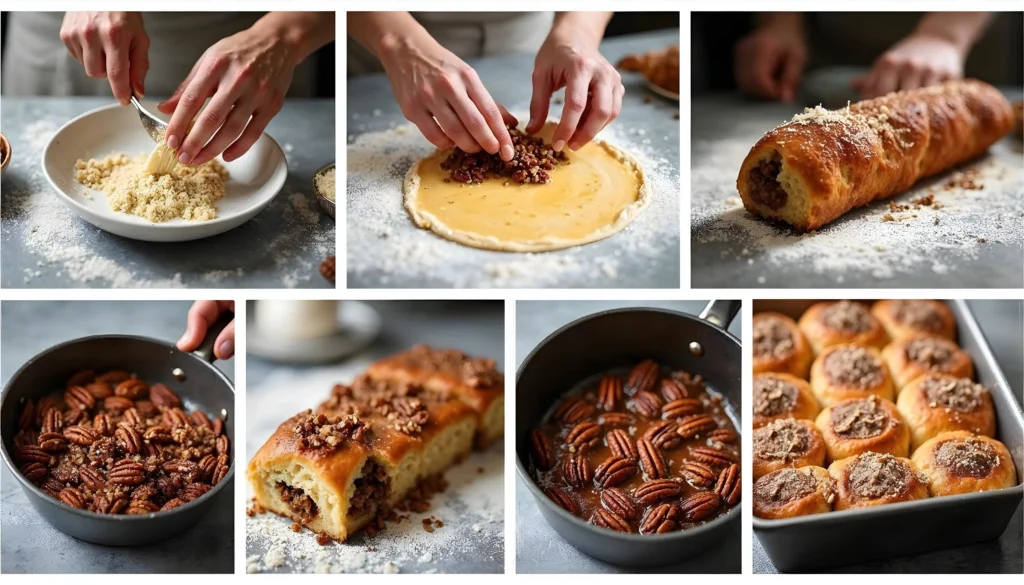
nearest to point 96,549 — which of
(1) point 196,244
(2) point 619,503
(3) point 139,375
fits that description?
(3) point 139,375

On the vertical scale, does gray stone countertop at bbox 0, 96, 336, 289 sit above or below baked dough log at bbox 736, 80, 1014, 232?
below

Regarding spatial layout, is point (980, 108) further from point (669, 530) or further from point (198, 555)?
point (198, 555)

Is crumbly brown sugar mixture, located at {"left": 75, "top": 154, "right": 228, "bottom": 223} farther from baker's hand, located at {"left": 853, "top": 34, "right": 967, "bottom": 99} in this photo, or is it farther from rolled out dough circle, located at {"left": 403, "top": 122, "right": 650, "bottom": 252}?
baker's hand, located at {"left": 853, "top": 34, "right": 967, "bottom": 99}

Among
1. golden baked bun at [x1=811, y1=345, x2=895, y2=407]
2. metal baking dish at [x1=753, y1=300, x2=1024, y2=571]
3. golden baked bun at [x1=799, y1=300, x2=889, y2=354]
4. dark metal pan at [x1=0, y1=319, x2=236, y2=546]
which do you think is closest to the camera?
metal baking dish at [x1=753, y1=300, x2=1024, y2=571]

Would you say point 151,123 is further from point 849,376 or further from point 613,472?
point 849,376

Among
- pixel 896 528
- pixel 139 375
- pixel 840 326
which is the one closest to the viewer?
pixel 896 528

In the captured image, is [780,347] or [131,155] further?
[780,347]

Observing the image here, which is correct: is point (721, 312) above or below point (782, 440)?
above

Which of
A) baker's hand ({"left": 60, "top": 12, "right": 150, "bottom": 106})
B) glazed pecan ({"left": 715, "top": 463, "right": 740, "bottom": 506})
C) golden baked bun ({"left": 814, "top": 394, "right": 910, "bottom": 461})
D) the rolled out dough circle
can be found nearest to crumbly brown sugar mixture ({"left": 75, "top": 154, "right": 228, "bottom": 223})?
baker's hand ({"left": 60, "top": 12, "right": 150, "bottom": 106})
